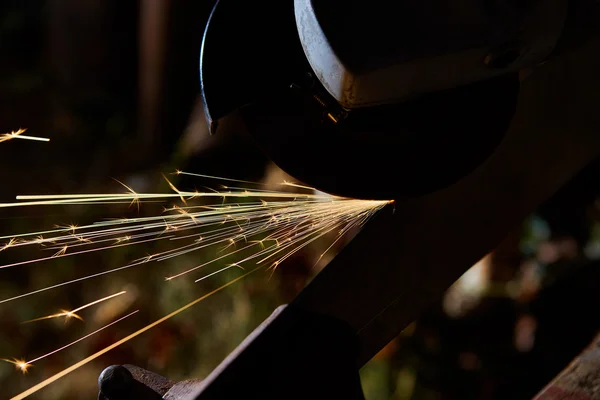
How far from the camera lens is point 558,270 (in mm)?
1822

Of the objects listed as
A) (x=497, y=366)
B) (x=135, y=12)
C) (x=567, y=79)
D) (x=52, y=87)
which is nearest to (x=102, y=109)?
(x=52, y=87)

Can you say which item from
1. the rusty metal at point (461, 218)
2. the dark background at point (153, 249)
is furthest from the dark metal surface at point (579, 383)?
the dark background at point (153, 249)

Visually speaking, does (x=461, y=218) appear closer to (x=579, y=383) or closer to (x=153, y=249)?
(x=579, y=383)

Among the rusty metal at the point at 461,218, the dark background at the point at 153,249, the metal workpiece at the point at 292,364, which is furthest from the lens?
the dark background at the point at 153,249

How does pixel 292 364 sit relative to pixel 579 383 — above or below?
above

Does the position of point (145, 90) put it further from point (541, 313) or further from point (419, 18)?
point (419, 18)

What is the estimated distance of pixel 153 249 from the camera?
227 centimetres

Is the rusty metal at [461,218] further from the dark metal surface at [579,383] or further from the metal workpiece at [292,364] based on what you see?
the dark metal surface at [579,383]

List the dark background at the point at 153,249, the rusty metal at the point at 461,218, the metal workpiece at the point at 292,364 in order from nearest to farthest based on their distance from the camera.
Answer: the metal workpiece at the point at 292,364
the rusty metal at the point at 461,218
the dark background at the point at 153,249

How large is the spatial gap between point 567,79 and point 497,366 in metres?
1.21

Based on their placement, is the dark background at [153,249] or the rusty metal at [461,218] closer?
the rusty metal at [461,218]

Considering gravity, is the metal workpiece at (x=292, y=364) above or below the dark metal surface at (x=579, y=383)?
above

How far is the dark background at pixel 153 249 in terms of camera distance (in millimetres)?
1820

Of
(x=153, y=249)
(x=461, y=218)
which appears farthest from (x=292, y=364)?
(x=153, y=249)
